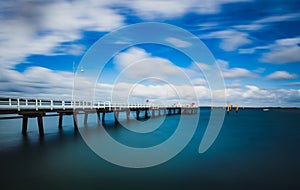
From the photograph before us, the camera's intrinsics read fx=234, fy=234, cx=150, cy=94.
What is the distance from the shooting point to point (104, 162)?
44.3ft

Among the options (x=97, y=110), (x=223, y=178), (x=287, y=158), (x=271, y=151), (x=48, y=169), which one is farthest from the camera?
(x=97, y=110)

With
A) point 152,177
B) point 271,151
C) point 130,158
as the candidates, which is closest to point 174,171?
point 152,177

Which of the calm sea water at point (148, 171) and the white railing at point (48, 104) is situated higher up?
the white railing at point (48, 104)

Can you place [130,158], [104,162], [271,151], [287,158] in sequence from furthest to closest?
[271,151]
[287,158]
[130,158]
[104,162]

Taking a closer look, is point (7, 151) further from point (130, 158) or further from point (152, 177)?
point (152, 177)

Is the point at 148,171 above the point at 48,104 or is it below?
below

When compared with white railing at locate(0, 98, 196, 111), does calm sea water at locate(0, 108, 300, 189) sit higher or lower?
lower

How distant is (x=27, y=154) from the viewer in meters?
15.2

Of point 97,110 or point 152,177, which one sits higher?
point 97,110

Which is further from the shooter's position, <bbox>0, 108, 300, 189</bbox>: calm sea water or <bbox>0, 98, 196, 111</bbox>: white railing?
<bbox>0, 98, 196, 111</bbox>: white railing

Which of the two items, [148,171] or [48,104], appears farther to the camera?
[48,104]

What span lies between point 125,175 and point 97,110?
20112 millimetres

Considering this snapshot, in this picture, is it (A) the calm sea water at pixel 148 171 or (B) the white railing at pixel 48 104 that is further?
(B) the white railing at pixel 48 104

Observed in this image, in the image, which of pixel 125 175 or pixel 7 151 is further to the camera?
pixel 7 151
